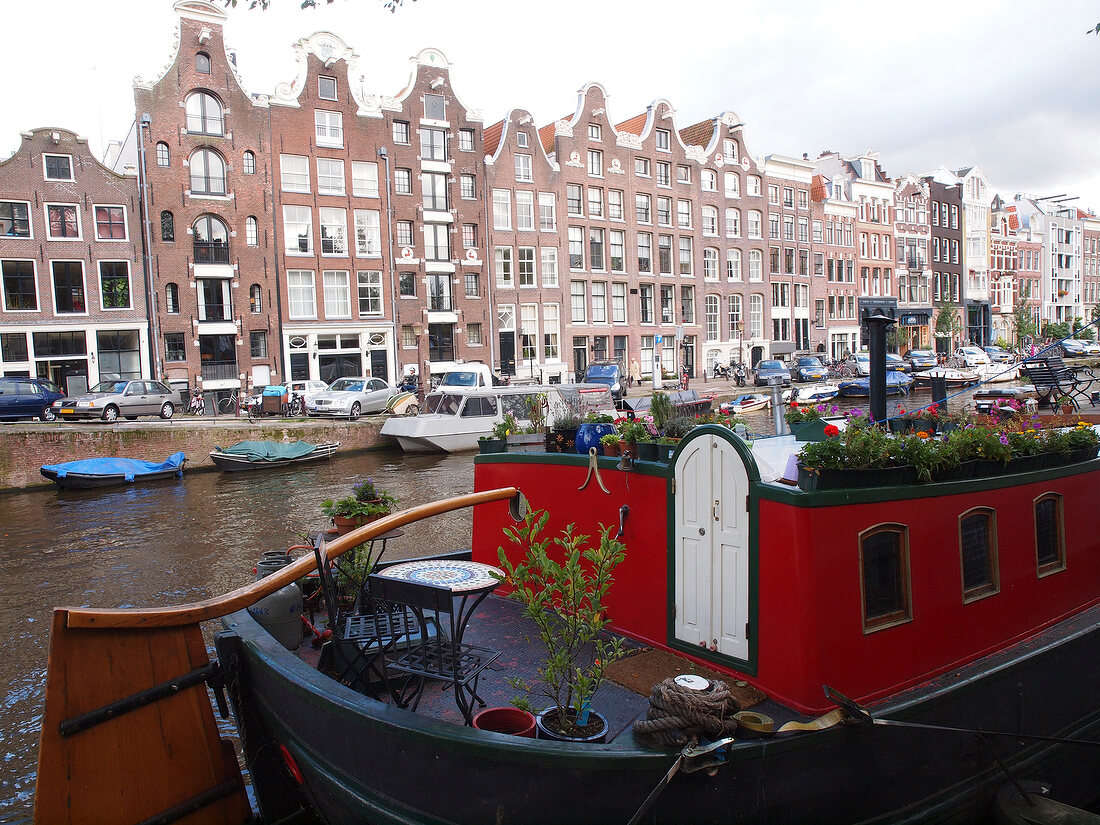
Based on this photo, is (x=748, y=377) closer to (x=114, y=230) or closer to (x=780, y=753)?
(x=114, y=230)

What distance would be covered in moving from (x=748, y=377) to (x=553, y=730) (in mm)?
Result: 39656

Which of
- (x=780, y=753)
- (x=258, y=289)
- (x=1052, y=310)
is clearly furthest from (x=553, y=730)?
(x=1052, y=310)

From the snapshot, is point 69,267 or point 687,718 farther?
point 69,267

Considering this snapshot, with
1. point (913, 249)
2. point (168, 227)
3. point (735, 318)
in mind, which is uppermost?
point (913, 249)

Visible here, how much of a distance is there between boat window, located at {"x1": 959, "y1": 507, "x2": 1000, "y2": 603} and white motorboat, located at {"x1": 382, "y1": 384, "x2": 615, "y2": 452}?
56.0 feet

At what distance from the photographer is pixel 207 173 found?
3112 centimetres

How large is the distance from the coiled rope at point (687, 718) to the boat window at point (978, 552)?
2262 millimetres

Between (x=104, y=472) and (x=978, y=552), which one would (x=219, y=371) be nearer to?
(x=104, y=472)

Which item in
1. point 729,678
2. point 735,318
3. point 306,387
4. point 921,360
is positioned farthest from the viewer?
point 735,318

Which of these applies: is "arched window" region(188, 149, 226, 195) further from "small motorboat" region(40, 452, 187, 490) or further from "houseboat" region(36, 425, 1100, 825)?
"houseboat" region(36, 425, 1100, 825)

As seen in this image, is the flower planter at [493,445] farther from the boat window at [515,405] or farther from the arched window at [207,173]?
the arched window at [207,173]

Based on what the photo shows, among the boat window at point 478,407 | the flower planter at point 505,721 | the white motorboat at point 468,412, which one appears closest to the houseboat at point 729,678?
the flower planter at point 505,721

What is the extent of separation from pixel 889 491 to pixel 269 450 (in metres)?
18.9

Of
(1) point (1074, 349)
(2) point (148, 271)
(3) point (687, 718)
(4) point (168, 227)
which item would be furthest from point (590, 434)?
(1) point (1074, 349)
